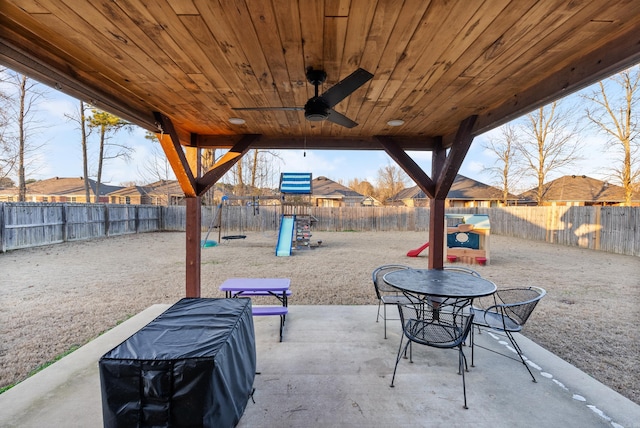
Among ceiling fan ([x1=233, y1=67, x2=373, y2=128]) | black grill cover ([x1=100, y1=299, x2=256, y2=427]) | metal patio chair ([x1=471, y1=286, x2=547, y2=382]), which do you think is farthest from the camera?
metal patio chair ([x1=471, y1=286, x2=547, y2=382])

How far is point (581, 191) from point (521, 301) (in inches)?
972

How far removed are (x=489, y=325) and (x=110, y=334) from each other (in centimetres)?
381

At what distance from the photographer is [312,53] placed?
1885 mm

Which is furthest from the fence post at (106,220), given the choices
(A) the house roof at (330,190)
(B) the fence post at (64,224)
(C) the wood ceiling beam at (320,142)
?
(A) the house roof at (330,190)

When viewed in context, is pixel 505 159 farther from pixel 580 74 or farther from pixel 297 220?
pixel 580 74

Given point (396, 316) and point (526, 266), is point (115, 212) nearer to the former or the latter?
point (396, 316)

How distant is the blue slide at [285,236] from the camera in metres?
9.15

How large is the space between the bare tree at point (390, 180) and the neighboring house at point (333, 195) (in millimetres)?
4311

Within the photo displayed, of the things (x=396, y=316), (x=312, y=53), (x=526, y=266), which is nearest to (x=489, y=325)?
(x=396, y=316)

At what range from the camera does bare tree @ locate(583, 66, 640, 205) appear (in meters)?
10.4

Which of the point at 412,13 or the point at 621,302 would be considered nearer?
the point at 412,13

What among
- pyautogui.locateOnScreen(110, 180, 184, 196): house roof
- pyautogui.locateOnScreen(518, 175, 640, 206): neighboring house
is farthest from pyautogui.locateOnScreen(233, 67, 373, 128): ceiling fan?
pyautogui.locateOnScreen(110, 180, 184, 196): house roof

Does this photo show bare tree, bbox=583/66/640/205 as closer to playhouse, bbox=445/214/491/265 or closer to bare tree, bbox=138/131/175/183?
playhouse, bbox=445/214/491/265

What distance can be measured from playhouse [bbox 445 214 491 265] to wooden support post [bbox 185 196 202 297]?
6.45 meters
